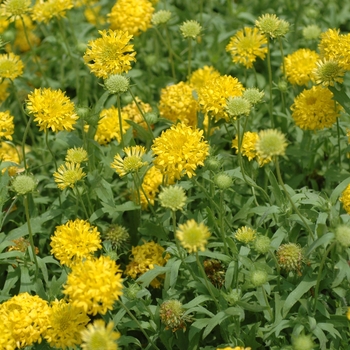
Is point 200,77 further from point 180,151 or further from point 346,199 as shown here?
point 346,199

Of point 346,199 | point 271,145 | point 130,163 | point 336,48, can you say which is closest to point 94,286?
point 130,163

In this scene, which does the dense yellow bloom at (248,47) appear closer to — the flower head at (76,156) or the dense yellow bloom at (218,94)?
the dense yellow bloom at (218,94)

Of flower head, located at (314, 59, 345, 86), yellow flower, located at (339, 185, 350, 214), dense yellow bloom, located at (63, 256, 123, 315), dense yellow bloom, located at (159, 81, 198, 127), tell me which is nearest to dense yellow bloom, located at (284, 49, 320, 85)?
flower head, located at (314, 59, 345, 86)

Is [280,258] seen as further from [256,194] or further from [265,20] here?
[265,20]

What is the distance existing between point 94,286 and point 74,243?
54 centimetres

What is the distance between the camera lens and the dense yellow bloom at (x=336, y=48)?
3576 millimetres

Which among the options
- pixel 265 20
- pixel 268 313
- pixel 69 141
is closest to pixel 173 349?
pixel 268 313

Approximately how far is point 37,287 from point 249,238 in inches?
46.7

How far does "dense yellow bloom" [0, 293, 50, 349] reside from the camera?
9.95ft

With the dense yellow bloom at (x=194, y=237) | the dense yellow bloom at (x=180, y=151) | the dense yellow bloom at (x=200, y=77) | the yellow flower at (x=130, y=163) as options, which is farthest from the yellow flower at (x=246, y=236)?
the dense yellow bloom at (x=200, y=77)

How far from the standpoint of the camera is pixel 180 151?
10.7 ft

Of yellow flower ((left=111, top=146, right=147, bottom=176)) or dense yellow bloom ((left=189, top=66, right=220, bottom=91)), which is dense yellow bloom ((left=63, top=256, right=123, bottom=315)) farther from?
dense yellow bloom ((left=189, top=66, right=220, bottom=91))

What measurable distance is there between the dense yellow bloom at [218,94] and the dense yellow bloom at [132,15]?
3.89 feet

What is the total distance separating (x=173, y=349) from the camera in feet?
11.7
